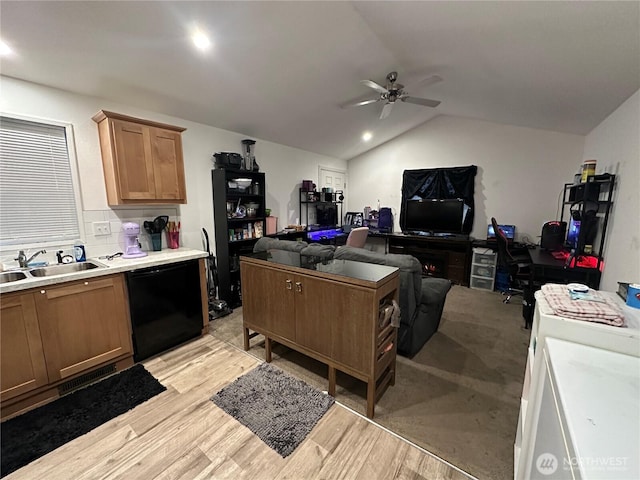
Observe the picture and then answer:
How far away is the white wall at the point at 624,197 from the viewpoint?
6.73ft

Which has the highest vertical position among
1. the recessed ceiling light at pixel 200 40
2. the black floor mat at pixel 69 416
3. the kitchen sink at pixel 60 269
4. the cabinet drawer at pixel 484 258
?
the recessed ceiling light at pixel 200 40

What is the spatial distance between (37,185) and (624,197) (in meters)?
5.02

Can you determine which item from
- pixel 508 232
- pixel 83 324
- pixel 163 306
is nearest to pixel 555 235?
pixel 508 232

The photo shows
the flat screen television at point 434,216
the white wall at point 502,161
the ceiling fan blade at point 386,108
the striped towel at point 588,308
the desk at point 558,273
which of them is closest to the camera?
the striped towel at point 588,308

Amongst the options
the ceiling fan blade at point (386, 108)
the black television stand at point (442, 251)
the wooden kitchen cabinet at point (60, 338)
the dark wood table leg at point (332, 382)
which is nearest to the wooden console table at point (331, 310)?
the dark wood table leg at point (332, 382)

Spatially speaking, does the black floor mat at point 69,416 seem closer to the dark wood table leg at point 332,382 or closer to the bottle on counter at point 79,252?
the bottle on counter at point 79,252

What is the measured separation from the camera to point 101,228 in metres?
2.65

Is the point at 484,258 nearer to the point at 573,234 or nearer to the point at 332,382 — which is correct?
the point at 573,234

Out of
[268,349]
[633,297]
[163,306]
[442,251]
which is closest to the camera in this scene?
[633,297]

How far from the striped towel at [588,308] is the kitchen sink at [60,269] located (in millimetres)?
3188

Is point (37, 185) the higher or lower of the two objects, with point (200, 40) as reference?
lower

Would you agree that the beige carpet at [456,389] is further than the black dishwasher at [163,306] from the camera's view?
No

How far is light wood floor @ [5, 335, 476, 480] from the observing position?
1482mm

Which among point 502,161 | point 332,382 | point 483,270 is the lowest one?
point 332,382
